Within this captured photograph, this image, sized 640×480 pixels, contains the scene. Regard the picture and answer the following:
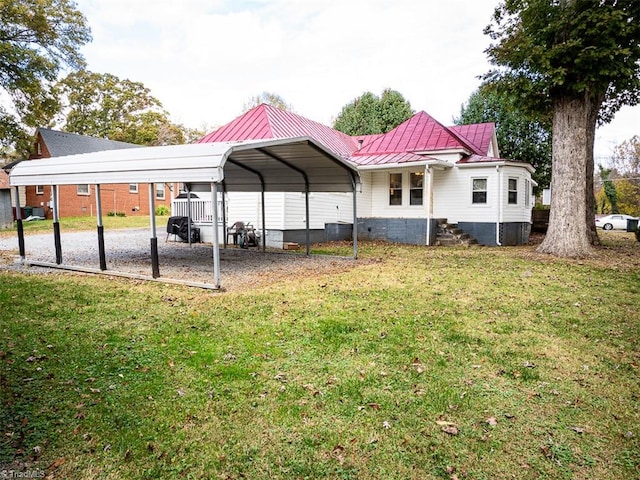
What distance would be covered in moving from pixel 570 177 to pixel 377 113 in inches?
838

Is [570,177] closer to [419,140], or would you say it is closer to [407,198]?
[407,198]

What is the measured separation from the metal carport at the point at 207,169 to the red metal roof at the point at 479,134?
39.5 ft

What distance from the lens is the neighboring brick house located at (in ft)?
95.6

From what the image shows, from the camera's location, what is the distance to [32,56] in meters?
21.4

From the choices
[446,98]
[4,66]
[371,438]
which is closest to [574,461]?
[371,438]

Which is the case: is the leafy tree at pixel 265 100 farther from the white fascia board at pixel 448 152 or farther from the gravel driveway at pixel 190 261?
the gravel driveway at pixel 190 261

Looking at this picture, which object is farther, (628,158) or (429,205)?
(628,158)

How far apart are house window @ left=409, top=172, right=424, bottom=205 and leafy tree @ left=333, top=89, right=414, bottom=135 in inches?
557

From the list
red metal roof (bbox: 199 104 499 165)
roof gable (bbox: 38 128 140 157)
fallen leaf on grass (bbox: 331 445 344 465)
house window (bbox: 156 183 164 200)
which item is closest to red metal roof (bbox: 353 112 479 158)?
red metal roof (bbox: 199 104 499 165)

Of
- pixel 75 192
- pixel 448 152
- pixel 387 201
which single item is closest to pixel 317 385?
pixel 387 201

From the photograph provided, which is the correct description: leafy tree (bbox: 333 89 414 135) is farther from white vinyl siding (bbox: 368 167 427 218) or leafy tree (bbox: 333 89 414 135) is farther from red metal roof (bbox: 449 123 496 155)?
white vinyl siding (bbox: 368 167 427 218)

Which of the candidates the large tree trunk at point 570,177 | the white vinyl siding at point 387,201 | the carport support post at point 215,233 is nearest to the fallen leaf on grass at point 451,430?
the carport support post at point 215,233

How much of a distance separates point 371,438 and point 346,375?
3.48 ft

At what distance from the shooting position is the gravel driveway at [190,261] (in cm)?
923
